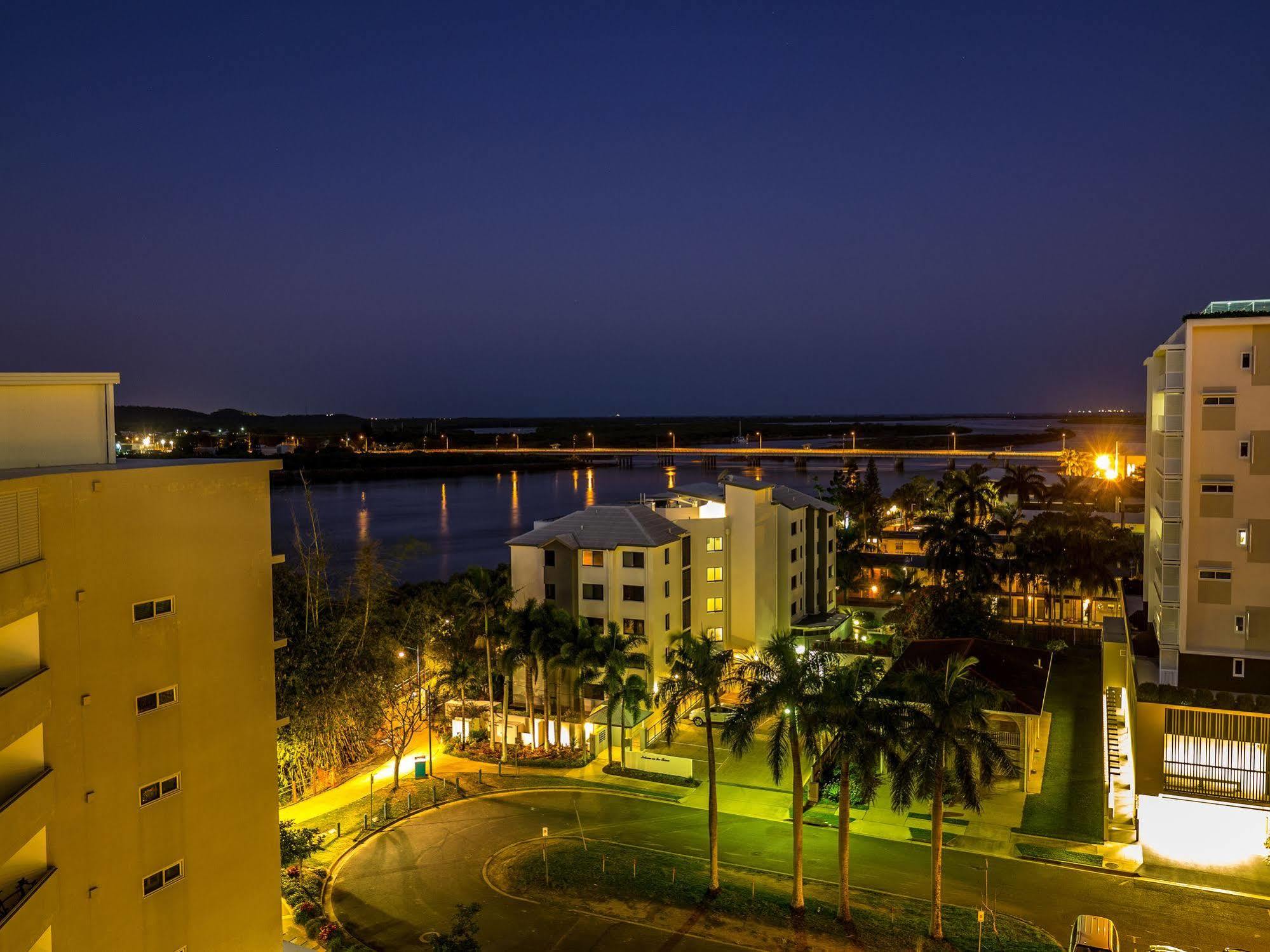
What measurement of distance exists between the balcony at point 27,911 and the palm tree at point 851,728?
37.5 feet

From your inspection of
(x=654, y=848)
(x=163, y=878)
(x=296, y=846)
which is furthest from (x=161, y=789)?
(x=654, y=848)

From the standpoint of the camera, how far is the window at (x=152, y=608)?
11.0m

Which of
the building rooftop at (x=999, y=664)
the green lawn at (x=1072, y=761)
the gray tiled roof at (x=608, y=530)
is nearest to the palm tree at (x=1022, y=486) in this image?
the green lawn at (x=1072, y=761)

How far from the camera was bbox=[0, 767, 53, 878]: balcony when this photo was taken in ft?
27.8

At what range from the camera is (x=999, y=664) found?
86.2 feet

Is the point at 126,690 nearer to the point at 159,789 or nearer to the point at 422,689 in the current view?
the point at 159,789

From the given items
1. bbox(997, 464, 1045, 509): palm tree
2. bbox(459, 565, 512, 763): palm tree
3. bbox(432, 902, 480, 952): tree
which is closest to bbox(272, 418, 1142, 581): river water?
bbox(997, 464, 1045, 509): palm tree

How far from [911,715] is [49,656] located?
1288cm

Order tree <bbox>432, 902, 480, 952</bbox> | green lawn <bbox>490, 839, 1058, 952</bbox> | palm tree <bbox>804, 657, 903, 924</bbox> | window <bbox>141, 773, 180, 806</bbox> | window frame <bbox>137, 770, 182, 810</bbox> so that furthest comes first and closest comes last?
green lawn <bbox>490, 839, 1058, 952</bbox> < palm tree <bbox>804, 657, 903, 924</bbox> < tree <bbox>432, 902, 480, 952</bbox> < window <bbox>141, 773, 180, 806</bbox> < window frame <bbox>137, 770, 182, 810</bbox>

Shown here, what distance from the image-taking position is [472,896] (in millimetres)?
18078

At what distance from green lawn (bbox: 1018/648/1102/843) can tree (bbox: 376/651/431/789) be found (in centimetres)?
1586

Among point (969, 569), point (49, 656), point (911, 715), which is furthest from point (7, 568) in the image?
point (969, 569)

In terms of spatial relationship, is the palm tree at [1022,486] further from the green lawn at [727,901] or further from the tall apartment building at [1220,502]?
the green lawn at [727,901]

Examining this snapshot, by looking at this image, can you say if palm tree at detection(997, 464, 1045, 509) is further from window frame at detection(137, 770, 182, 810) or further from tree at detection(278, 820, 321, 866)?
window frame at detection(137, 770, 182, 810)
